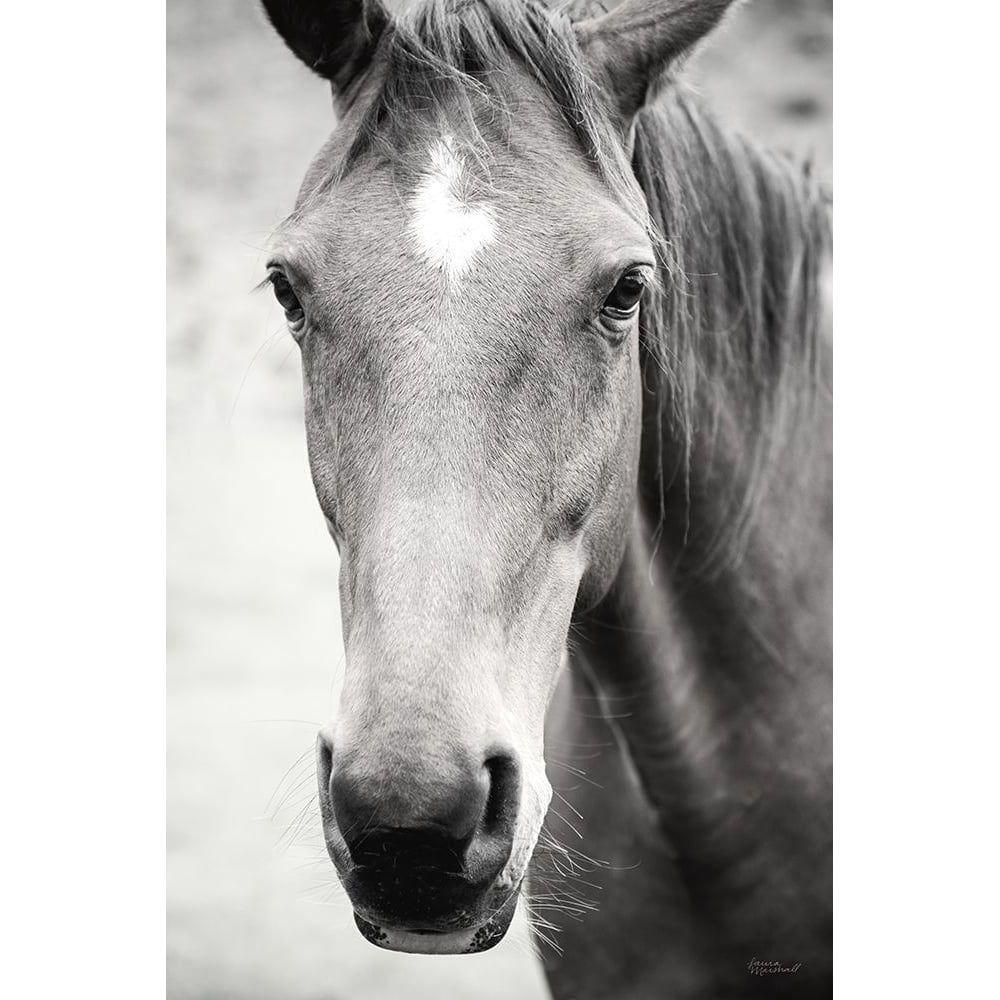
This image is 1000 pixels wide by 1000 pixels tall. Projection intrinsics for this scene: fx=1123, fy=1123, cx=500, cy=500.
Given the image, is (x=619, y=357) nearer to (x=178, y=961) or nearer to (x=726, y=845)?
(x=726, y=845)

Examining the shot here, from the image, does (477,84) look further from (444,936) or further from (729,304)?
(444,936)

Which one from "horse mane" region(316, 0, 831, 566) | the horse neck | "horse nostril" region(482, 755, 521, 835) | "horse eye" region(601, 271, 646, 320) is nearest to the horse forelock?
"horse mane" region(316, 0, 831, 566)

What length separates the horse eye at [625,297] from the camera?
1.26 m

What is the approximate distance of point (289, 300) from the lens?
132 cm

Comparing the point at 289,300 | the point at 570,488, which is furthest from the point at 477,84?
the point at 570,488

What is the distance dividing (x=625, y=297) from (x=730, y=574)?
0.61 m

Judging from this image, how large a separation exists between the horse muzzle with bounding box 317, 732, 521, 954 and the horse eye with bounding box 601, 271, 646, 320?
516 mm

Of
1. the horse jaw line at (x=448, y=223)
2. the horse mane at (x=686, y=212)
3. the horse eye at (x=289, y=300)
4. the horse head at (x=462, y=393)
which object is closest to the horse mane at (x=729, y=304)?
the horse mane at (x=686, y=212)

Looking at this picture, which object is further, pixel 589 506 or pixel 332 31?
pixel 332 31

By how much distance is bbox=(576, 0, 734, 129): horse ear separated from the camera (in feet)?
4.57

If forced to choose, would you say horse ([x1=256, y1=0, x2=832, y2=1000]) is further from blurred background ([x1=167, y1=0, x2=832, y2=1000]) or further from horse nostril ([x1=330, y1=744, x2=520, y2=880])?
blurred background ([x1=167, y1=0, x2=832, y2=1000])
